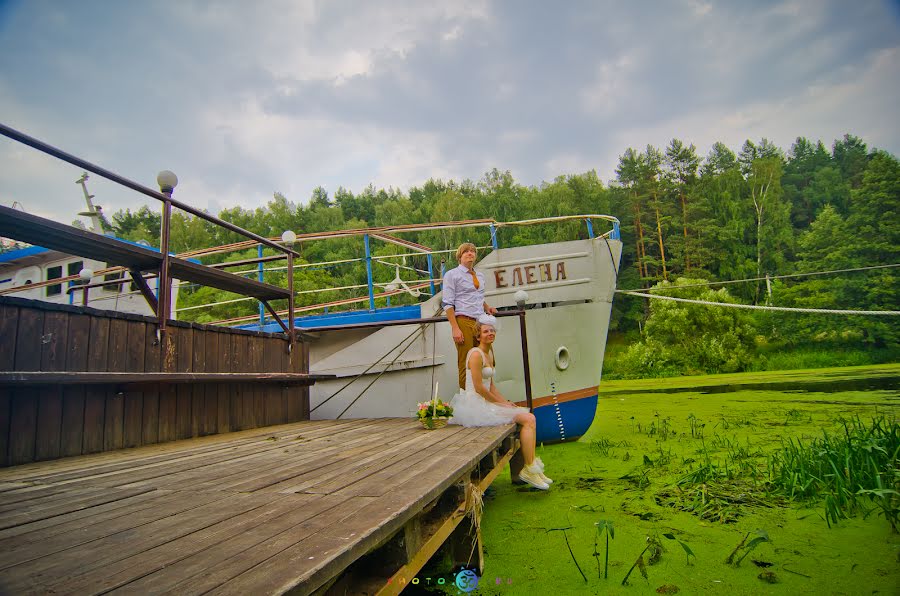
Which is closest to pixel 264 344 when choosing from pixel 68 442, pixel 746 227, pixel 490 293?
pixel 68 442

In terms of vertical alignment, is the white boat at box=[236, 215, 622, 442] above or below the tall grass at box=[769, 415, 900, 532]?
above

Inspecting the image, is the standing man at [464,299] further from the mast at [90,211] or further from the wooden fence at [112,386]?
the mast at [90,211]

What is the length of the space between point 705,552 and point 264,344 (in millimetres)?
3478

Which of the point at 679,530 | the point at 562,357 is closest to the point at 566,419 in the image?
the point at 562,357

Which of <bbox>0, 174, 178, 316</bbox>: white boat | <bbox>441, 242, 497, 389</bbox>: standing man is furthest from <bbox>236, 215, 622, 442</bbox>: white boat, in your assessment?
<bbox>0, 174, 178, 316</bbox>: white boat

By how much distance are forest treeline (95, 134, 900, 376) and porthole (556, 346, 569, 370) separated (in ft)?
40.1

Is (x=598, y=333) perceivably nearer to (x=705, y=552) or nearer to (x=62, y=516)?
(x=705, y=552)

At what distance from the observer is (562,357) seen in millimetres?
5281

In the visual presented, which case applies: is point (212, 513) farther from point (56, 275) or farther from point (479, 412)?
point (56, 275)

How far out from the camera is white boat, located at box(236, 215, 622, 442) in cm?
518

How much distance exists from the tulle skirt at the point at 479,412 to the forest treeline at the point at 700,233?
547 inches

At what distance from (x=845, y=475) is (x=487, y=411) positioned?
6.82ft

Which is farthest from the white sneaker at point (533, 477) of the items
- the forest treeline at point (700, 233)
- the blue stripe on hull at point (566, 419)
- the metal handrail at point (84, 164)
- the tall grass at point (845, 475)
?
the forest treeline at point (700, 233)

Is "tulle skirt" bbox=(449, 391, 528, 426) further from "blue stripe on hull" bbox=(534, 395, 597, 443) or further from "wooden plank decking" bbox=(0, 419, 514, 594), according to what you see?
"blue stripe on hull" bbox=(534, 395, 597, 443)
